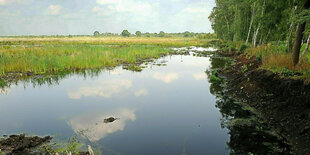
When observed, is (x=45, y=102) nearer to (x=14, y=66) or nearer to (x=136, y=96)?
(x=136, y=96)

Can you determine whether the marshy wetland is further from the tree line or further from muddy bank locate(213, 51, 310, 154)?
the tree line

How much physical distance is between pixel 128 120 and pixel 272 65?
10352 mm

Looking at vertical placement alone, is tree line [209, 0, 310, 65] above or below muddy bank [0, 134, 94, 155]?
above

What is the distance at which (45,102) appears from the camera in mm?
12125

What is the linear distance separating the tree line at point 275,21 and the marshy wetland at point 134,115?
447cm

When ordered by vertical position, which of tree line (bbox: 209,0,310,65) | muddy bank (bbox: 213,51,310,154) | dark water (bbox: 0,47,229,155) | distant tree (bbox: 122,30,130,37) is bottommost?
dark water (bbox: 0,47,229,155)

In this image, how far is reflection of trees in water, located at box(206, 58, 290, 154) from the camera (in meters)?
6.39

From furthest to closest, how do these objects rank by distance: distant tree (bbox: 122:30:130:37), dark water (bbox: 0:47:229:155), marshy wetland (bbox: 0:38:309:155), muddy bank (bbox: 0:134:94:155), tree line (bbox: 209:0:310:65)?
distant tree (bbox: 122:30:130:37) → tree line (bbox: 209:0:310:65) → dark water (bbox: 0:47:229:155) → marshy wetland (bbox: 0:38:309:155) → muddy bank (bbox: 0:134:94:155)

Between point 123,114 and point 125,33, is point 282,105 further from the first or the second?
point 125,33

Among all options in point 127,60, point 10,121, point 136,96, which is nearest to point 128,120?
point 136,96

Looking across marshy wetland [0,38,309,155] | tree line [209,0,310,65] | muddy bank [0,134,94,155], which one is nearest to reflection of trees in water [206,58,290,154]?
marshy wetland [0,38,309,155]

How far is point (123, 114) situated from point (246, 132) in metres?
6.45

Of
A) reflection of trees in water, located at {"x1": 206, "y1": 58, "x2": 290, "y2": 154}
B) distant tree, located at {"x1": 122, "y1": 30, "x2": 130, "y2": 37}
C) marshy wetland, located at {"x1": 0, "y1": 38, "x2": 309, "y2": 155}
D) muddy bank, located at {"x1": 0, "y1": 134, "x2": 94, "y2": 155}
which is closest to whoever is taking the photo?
muddy bank, located at {"x1": 0, "y1": 134, "x2": 94, "y2": 155}

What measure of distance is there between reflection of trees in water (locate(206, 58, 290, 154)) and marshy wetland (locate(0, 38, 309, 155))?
0.03 m
